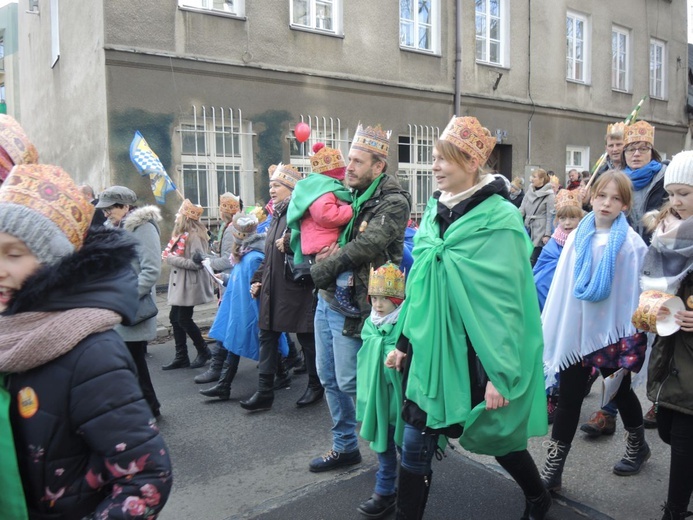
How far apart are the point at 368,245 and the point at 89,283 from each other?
204 centimetres

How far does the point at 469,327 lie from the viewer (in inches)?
98.3

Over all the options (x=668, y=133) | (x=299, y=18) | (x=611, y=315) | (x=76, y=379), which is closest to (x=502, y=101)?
(x=299, y=18)

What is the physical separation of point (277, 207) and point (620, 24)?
18021mm

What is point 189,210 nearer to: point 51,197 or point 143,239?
point 143,239

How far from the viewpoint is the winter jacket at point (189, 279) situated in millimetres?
6023

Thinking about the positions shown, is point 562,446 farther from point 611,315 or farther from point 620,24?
point 620,24

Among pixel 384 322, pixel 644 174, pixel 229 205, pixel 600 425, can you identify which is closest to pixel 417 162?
pixel 229 205

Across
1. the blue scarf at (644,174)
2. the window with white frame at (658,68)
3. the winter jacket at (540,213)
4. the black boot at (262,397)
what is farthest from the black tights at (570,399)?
the window with white frame at (658,68)

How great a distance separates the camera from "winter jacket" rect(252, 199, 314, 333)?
4.80m

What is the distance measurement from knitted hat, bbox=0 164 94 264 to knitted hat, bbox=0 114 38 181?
→ 94 centimetres

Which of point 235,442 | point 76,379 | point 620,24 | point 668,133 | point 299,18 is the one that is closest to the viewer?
point 76,379

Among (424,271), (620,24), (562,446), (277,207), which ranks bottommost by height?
(562,446)

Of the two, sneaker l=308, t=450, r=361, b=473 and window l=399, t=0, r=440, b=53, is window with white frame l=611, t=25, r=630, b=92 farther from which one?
sneaker l=308, t=450, r=361, b=473

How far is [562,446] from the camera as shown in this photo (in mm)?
3354
